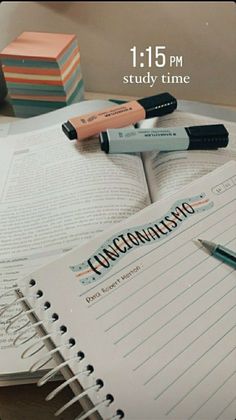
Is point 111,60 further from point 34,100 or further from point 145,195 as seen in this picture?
point 145,195

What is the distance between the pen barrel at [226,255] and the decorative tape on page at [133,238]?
0.04 metres

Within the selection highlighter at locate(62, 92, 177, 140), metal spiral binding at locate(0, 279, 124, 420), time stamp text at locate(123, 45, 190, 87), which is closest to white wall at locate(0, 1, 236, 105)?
time stamp text at locate(123, 45, 190, 87)

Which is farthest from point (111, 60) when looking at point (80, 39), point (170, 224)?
point (170, 224)

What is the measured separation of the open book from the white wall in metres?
0.14

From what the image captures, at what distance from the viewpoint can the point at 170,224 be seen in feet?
1.26

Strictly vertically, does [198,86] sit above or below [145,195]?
above

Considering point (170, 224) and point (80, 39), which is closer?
point (170, 224)

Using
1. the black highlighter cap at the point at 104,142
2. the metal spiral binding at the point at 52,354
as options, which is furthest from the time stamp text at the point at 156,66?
the metal spiral binding at the point at 52,354

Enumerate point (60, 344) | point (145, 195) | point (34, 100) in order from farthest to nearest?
point (34, 100)
point (145, 195)
point (60, 344)

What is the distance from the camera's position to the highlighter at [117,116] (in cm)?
52

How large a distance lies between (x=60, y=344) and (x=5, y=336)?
7 cm

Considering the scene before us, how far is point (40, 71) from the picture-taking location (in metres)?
0.59

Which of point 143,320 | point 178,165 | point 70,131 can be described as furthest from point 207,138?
point 143,320

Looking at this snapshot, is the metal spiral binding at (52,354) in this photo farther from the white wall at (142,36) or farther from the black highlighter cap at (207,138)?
the white wall at (142,36)
